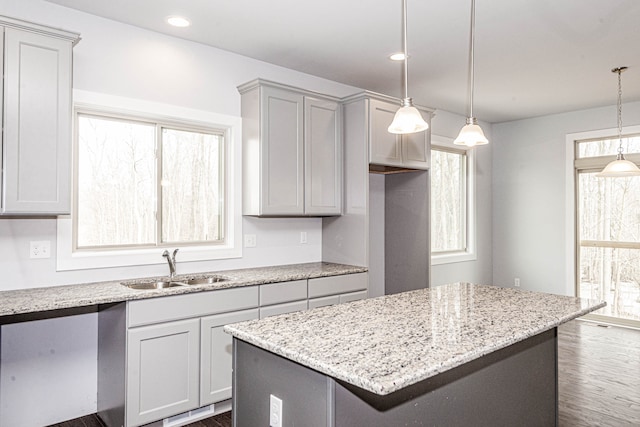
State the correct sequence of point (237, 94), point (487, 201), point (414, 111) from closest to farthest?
point (414, 111) → point (237, 94) → point (487, 201)

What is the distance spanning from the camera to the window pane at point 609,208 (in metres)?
5.41

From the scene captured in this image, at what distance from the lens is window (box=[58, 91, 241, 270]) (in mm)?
2994

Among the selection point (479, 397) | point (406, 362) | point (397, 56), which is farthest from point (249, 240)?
point (406, 362)

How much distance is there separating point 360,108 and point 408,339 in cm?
269

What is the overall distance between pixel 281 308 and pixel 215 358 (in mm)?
581

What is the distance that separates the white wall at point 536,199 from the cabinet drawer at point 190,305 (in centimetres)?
449

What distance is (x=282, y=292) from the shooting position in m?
3.27

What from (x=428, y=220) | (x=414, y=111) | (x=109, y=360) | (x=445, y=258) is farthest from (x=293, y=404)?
(x=445, y=258)

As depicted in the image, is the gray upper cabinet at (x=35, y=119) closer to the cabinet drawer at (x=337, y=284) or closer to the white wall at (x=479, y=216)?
the cabinet drawer at (x=337, y=284)

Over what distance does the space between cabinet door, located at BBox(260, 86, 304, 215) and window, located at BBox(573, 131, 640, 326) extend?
13.2 ft

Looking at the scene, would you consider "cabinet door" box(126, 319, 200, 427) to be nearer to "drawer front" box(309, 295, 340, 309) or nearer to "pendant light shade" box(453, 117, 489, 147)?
"drawer front" box(309, 295, 340, 309)

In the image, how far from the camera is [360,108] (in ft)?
12.9

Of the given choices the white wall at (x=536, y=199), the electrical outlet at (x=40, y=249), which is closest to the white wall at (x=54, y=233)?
the electrical outlet at (x=40, y=249)

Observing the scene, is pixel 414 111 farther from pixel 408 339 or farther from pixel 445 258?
pixel 445 258
